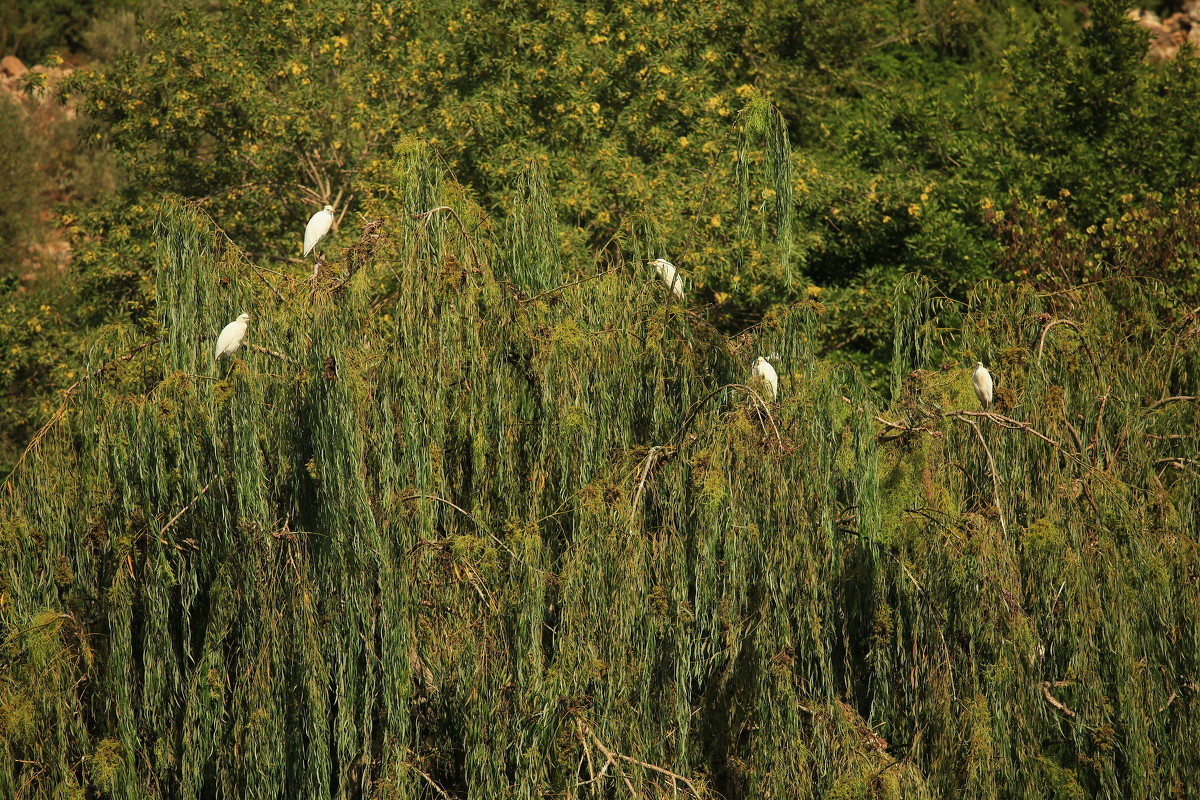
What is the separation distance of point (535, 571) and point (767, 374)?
5.26ft

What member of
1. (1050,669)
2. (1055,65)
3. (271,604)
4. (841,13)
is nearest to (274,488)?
(271,604)

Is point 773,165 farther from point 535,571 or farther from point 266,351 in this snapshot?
point 266,351

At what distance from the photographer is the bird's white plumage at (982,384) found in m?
6.23

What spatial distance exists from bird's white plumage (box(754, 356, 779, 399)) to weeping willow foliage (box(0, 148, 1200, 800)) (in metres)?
0.08

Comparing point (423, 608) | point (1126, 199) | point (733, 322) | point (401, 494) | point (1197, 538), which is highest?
point (401, 494)

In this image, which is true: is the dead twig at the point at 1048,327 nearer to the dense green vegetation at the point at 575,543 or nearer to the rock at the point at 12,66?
the dense green vegetation at the point at 575,543

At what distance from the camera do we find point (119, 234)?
40.8 ft

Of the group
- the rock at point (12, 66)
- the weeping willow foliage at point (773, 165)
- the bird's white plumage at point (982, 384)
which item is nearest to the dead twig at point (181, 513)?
the weeping willow foliage at point (773, 165)

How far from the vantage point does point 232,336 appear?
5.50 meters

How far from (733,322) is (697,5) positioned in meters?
3.63

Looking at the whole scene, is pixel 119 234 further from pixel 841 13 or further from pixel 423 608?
pixel 841 13

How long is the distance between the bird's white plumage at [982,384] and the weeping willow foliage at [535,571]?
0.60 ft

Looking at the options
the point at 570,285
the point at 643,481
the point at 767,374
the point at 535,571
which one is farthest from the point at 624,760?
the point at 570,285

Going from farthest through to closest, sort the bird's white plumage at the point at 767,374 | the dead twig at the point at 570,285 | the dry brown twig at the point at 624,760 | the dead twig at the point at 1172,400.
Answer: the dead twig at the point at 1172,400, the dead twig at the point at 570,285, the bird's white plumage at the point at 767,374, the dry brown twig at the point at 624,760
